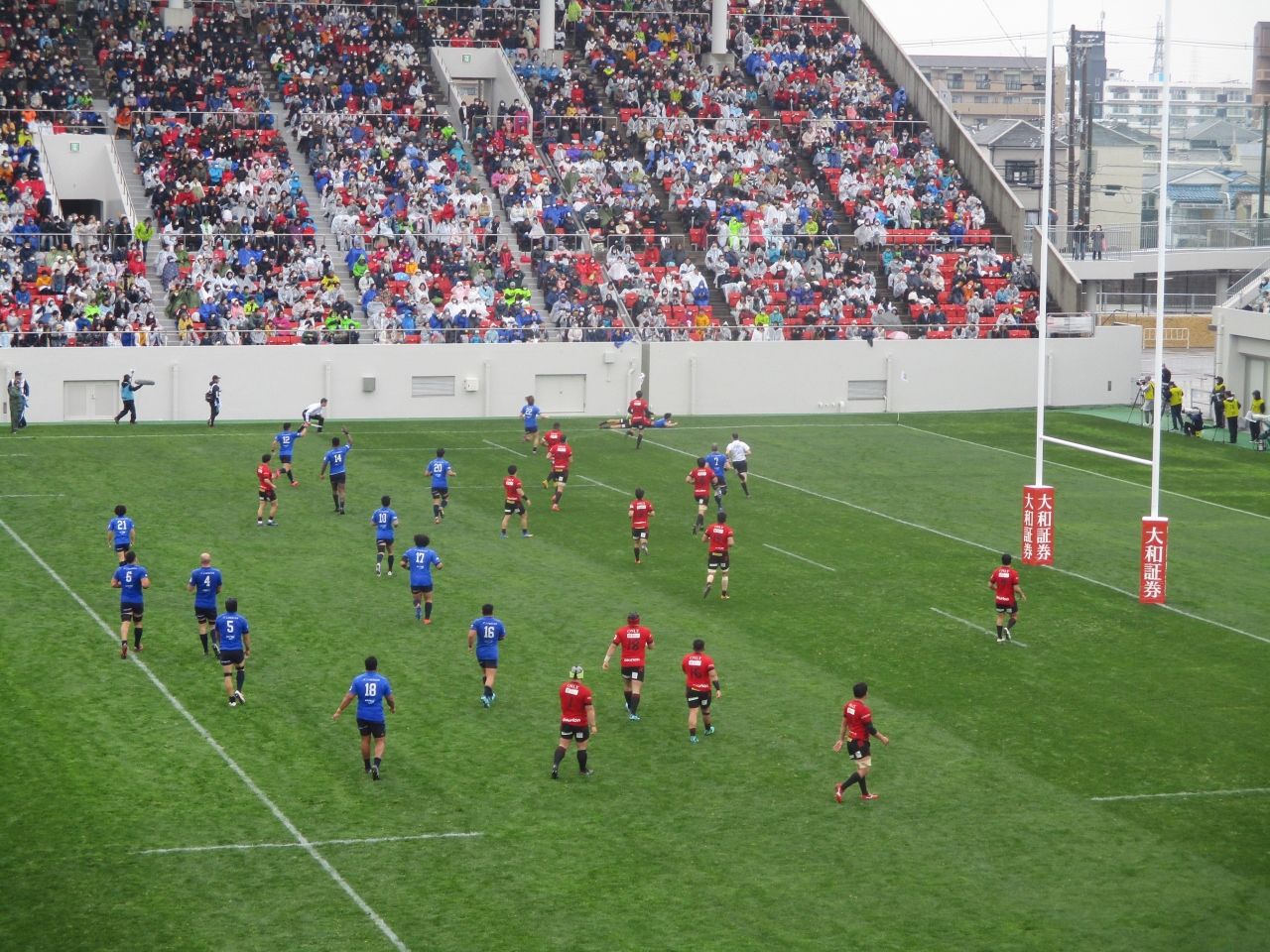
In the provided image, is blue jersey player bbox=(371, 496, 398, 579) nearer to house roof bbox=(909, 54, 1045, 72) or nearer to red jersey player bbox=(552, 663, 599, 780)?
red jersey player bbox=(552, 663, 599, 780)

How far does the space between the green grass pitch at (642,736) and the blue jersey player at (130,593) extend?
Answer: 411mm

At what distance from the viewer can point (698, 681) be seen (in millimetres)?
20250

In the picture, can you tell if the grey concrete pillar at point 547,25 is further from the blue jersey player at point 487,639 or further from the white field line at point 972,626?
the blue jersey player at point 487,639

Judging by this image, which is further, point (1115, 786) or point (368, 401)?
point (368, 401)

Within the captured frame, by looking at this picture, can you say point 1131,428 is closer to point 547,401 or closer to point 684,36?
point 547,401

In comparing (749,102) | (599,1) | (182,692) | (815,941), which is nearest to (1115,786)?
(815,941)

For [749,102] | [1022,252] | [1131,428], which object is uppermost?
[749,102]

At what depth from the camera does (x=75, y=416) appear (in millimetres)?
42812

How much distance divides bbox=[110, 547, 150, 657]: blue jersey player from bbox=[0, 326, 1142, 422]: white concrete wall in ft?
67.0

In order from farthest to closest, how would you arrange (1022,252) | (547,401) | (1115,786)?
(1022,252) < (547,401) < (1115,786)

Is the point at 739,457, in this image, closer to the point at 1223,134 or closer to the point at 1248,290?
the point at 1248,290

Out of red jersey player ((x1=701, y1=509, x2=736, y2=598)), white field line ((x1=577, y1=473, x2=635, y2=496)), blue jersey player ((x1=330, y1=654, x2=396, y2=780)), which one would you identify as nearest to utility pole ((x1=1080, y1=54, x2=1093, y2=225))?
white field line ((x1=577, y1=473, x2=635, y2=496))

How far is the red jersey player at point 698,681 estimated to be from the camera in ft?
66.2

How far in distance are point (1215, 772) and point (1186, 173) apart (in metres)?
90.8
